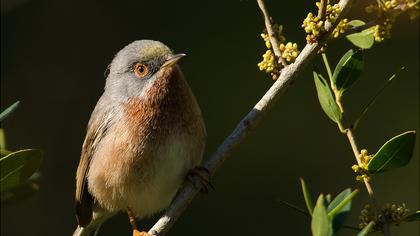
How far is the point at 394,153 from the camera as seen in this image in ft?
7.39

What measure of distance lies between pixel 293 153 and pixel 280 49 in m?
4.66

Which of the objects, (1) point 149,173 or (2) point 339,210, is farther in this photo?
(1) point 149,173

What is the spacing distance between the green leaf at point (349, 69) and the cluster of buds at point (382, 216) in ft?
1.66

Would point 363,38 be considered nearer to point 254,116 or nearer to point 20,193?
point 254,116

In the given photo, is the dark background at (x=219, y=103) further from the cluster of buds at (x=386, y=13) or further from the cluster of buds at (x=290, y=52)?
the cluster of buds at (x=386, y=13)

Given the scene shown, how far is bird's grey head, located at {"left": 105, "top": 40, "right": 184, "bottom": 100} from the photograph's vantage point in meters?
4.10

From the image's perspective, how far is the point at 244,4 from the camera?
27.1 feet

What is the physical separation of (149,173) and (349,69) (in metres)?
1.60

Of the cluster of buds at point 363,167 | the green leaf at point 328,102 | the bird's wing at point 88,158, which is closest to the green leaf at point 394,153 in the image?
the cluster of buds at point 363,167

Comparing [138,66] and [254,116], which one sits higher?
[138,66]

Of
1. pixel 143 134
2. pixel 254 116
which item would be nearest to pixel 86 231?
pixel 143 134

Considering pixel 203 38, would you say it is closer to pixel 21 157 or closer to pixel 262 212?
pixel 262 212

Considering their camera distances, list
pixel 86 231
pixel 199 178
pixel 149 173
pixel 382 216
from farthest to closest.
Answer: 1. pixel 86 231
2. pixel 149 173
3. pixel 199 178
4. pixel 382 216

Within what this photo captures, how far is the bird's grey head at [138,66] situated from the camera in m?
4.10
